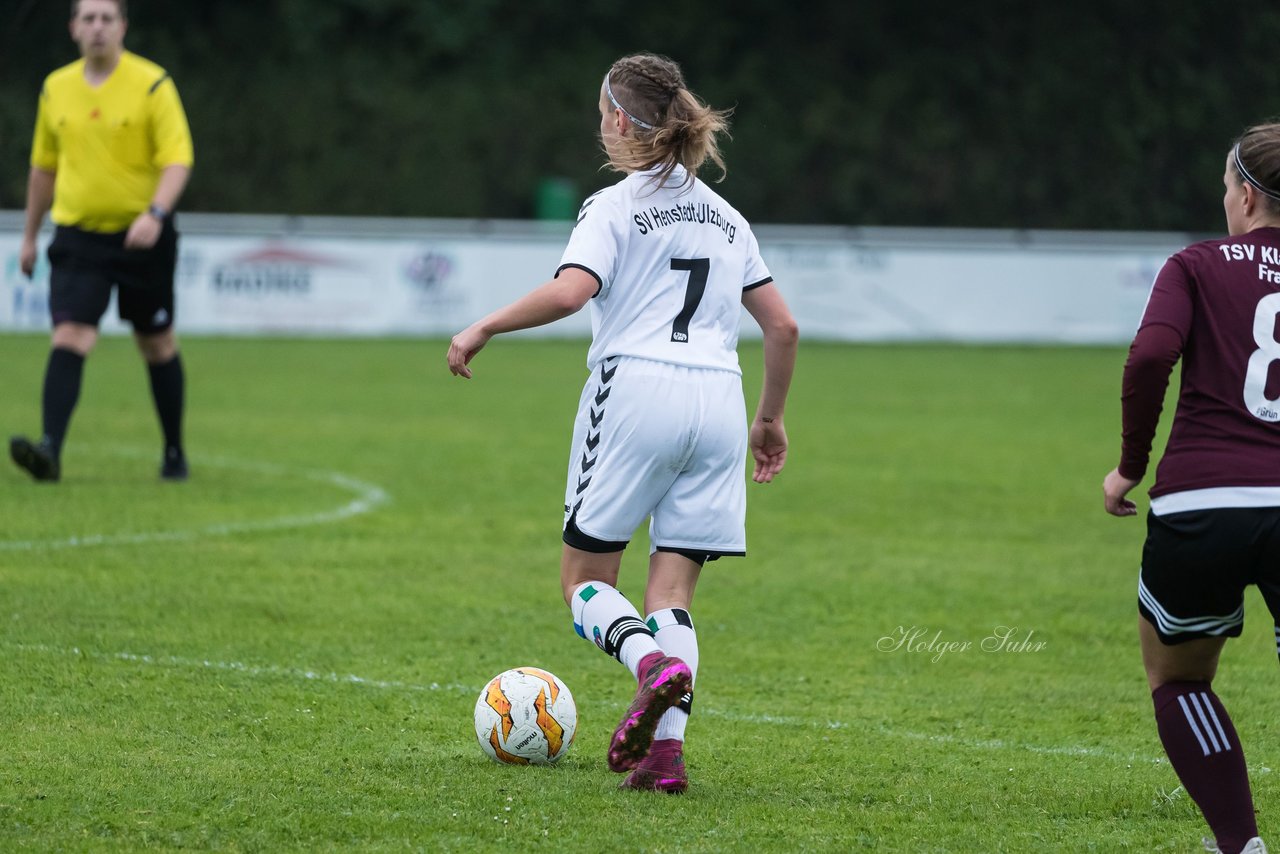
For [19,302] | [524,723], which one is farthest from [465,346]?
[19,302]

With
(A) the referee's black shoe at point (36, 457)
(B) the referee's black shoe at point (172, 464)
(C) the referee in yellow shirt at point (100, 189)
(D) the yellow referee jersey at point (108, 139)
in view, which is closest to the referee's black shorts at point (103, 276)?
(C) the referee in yellow shirt at point (100, 189)

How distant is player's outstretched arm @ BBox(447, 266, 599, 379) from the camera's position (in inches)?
150

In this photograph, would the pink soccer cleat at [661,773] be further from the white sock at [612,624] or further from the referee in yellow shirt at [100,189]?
the referee in yellow shirt at [100,189]

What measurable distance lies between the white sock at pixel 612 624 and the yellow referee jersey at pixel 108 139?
5.40 meters

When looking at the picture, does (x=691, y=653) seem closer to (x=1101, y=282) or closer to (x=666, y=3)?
(x=1101, y=282)

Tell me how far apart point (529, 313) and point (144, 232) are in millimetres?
5070

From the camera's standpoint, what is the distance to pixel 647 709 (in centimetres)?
382

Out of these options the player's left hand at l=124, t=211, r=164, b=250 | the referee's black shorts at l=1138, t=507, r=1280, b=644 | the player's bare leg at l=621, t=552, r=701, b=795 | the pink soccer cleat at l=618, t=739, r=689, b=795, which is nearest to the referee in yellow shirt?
the player's left hand at l=124, t=211, r=164, b=250

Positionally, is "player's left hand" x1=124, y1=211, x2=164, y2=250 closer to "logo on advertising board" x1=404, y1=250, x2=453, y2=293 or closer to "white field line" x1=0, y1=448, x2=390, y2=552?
"white field line" x1=0, y1=448, x2=390, y2=552

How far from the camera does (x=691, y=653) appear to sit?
13.6 feet

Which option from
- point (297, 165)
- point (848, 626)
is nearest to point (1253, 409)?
point (848, 626)

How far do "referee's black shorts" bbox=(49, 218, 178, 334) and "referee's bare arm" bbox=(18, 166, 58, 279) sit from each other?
0.45 feet

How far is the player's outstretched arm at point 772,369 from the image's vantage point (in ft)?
14.2

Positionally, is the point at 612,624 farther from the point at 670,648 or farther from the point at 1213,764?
the point at 1213,764
